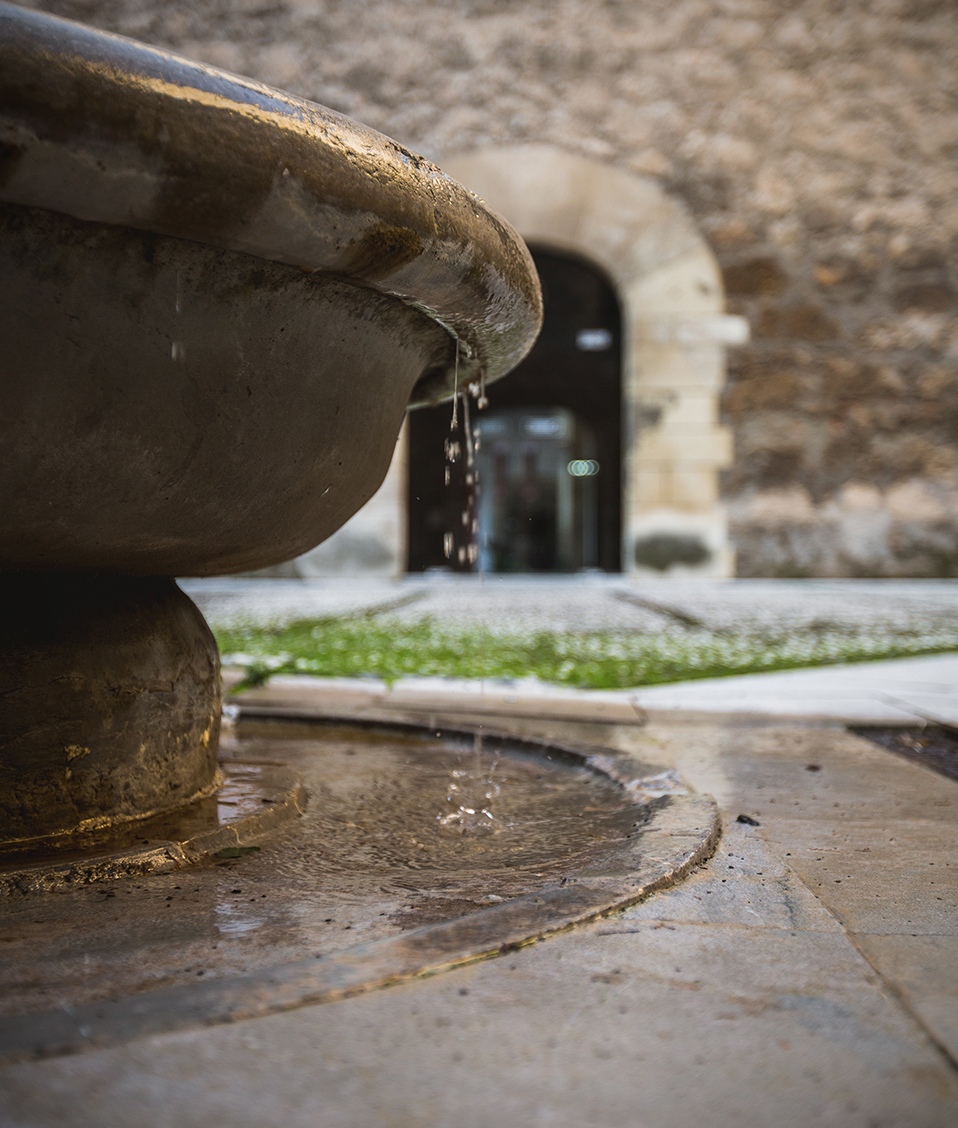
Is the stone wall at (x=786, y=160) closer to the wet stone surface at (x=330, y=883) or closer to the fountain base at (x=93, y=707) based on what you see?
the wet stone surface at (x=330, y=883)

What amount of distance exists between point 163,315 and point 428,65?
8.07 m

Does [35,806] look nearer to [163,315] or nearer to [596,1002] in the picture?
[163,315]

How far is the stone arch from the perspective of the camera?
8.03 meters

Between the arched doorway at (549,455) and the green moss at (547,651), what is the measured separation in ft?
2.19

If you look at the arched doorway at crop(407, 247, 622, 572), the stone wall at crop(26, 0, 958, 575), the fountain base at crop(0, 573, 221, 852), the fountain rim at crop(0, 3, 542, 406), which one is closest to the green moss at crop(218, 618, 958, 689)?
the arched doorway at crop(407, 247, 622, 572)

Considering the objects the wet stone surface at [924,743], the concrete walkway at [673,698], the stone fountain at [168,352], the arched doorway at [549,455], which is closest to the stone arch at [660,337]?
the arched doorway at [549,455]

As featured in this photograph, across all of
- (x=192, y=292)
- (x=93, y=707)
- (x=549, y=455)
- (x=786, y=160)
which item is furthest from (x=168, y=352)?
(x=549, y=455)

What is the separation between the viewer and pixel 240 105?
107 cm

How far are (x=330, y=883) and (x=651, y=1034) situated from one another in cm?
59

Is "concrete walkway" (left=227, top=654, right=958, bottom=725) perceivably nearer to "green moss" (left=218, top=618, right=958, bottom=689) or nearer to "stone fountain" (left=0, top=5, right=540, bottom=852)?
"green moss" (left=218, top=618, right=958, bottom=689)

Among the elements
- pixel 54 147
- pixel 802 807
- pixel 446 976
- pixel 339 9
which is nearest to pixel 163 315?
pixel 54 147

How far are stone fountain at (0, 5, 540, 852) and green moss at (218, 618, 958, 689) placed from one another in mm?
1556

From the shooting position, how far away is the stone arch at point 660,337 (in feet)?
26.3

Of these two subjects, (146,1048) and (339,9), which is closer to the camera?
(146,1048)
